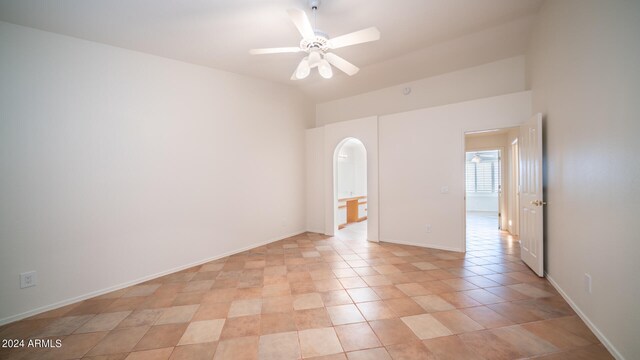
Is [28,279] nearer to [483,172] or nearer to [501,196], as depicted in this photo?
[501,196]

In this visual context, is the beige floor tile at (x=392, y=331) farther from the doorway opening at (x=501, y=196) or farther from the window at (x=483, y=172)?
the window at (x=483, y=172)

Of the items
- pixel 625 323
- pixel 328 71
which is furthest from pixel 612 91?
pixel 328 71

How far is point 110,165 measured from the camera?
118 inches

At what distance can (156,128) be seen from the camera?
3.38m

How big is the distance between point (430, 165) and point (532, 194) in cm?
152

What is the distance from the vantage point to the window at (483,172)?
9820mm

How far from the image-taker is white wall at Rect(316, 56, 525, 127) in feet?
13.3

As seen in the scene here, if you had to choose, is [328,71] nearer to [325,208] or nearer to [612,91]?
[612,91]

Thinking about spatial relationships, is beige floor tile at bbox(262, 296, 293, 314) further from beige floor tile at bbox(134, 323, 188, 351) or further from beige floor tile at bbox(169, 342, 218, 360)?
beige floor tile at bbox(134, 323, 188, 351)

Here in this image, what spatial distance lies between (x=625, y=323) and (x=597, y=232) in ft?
2.24

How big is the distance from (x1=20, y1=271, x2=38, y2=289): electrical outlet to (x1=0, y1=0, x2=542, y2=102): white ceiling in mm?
2664

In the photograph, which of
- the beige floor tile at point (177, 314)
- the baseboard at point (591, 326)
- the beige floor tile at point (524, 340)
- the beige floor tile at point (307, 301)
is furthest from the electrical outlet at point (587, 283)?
the beige floor tile at point (177, 314)

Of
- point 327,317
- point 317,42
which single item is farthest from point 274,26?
point 327,317

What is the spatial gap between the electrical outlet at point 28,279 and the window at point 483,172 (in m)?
12.1
